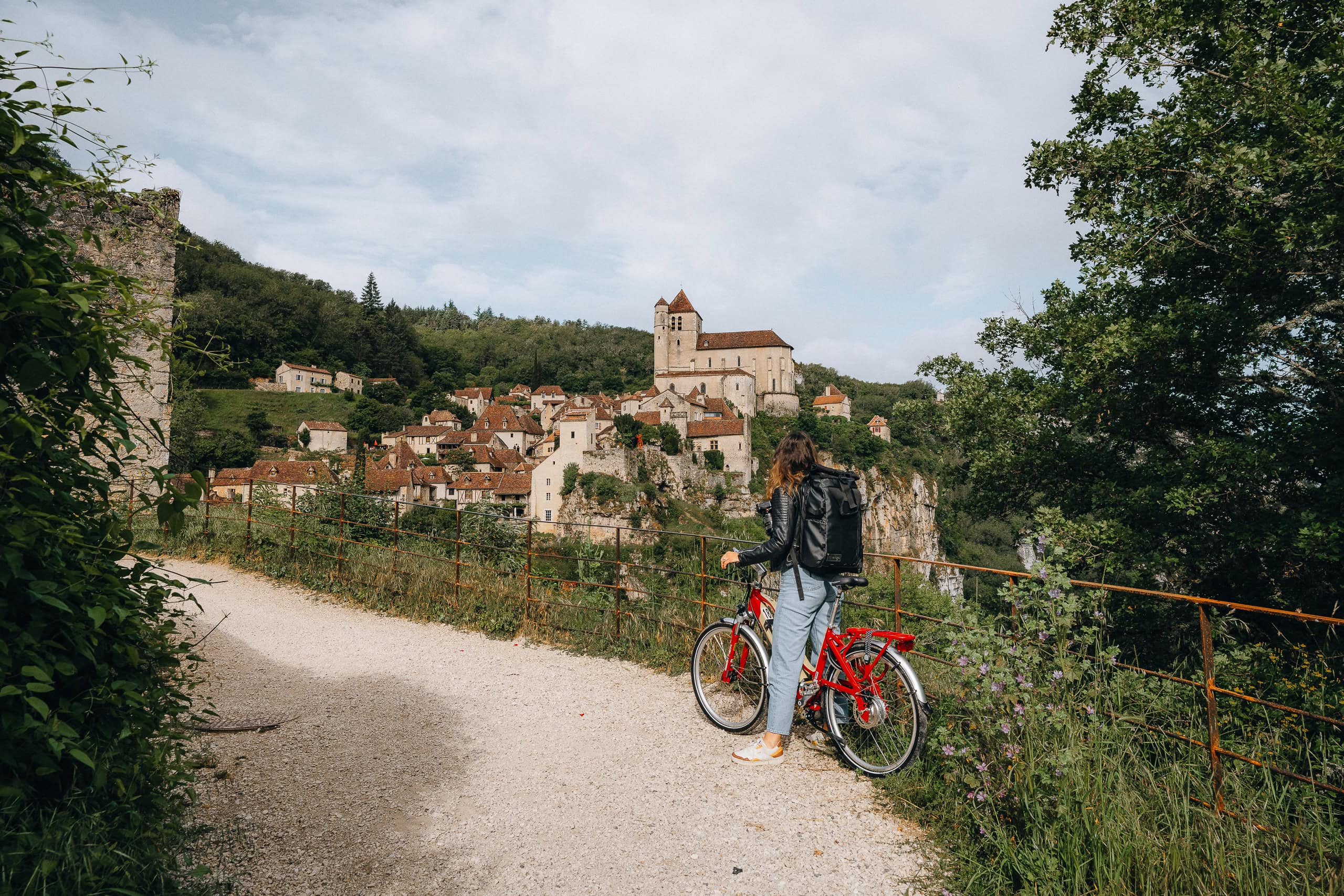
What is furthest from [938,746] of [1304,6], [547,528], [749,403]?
[749,403]

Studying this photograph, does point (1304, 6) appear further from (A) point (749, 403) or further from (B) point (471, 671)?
(A) point (749, 403)

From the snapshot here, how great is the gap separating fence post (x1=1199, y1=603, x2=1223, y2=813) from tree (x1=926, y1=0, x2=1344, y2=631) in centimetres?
561

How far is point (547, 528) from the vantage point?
48.8m

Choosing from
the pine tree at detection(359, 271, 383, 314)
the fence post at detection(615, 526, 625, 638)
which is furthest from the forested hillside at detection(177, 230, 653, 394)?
the fence post at detection(615, 526, 625, 638)

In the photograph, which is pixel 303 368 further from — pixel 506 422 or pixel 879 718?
pixel 879 718

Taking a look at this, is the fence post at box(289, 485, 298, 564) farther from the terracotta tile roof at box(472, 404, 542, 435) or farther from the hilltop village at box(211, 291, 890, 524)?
the terracotta tile roof at box(472, 404, 542, 435)

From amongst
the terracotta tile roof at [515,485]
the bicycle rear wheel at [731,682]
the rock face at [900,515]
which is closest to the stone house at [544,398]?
the terracotta tile roof at [515,485]

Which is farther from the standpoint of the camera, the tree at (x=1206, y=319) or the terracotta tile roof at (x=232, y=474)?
the terracotta tile roof at (x=232, y=474)

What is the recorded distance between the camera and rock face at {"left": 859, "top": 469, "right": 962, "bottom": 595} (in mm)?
73625

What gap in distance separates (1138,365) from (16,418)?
452 inches

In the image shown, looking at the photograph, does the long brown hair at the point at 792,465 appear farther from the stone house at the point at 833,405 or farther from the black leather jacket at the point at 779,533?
the stone house at the point at 833,405

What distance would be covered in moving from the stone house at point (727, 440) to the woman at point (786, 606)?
2529 inches

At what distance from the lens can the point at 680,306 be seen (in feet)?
292

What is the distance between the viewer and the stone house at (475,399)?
95.9 meters
